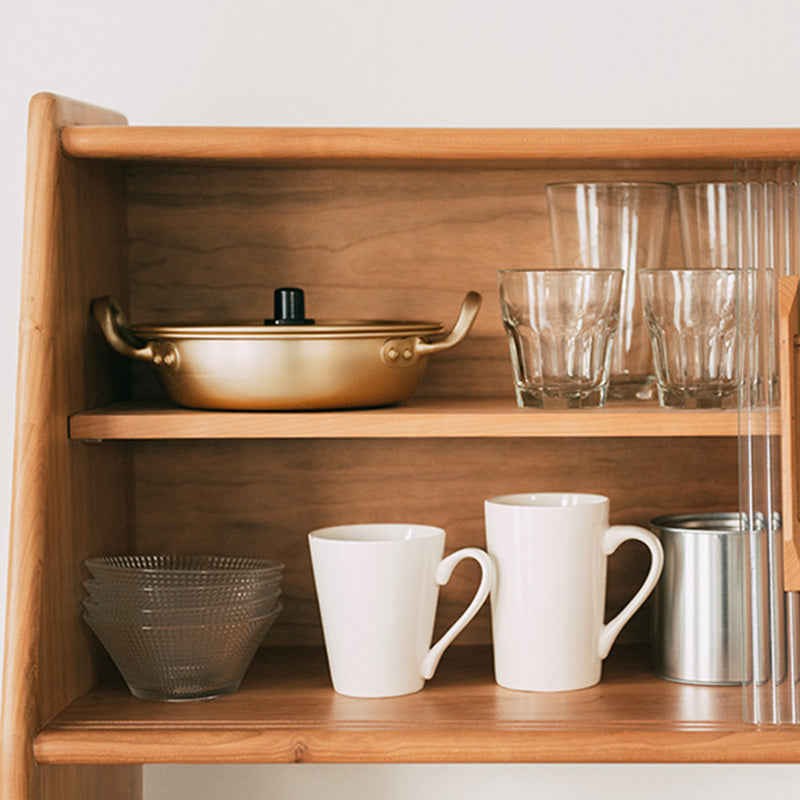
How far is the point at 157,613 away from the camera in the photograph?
888 millimetres

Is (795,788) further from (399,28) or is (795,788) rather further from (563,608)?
(399,28)

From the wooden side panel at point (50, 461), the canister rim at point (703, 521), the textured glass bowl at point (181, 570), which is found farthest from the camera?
the canister rim at point (703, 521)

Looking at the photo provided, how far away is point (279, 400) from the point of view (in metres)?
0.88

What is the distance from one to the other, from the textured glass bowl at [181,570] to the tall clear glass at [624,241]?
0.35 metres

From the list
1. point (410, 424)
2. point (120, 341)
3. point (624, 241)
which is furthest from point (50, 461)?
point (624, 241)

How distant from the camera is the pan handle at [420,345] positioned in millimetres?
901

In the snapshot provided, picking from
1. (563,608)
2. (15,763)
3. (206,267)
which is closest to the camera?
(15,763)

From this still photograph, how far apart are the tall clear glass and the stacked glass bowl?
364 mm

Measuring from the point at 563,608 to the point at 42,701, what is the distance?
0.41 metres

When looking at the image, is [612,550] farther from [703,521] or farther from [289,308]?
[289,308]

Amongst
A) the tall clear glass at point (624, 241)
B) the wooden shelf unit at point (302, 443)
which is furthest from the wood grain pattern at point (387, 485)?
the tall clear glass at point (624, 241)

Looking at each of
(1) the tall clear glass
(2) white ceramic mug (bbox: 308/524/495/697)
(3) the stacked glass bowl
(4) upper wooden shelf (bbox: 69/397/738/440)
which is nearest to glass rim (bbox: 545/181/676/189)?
(1) the tall clear glass

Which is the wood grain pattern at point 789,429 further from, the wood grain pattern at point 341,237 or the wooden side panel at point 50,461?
the wooden side panel at point 50,461

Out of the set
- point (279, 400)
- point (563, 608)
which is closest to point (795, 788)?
point (563, 608)
